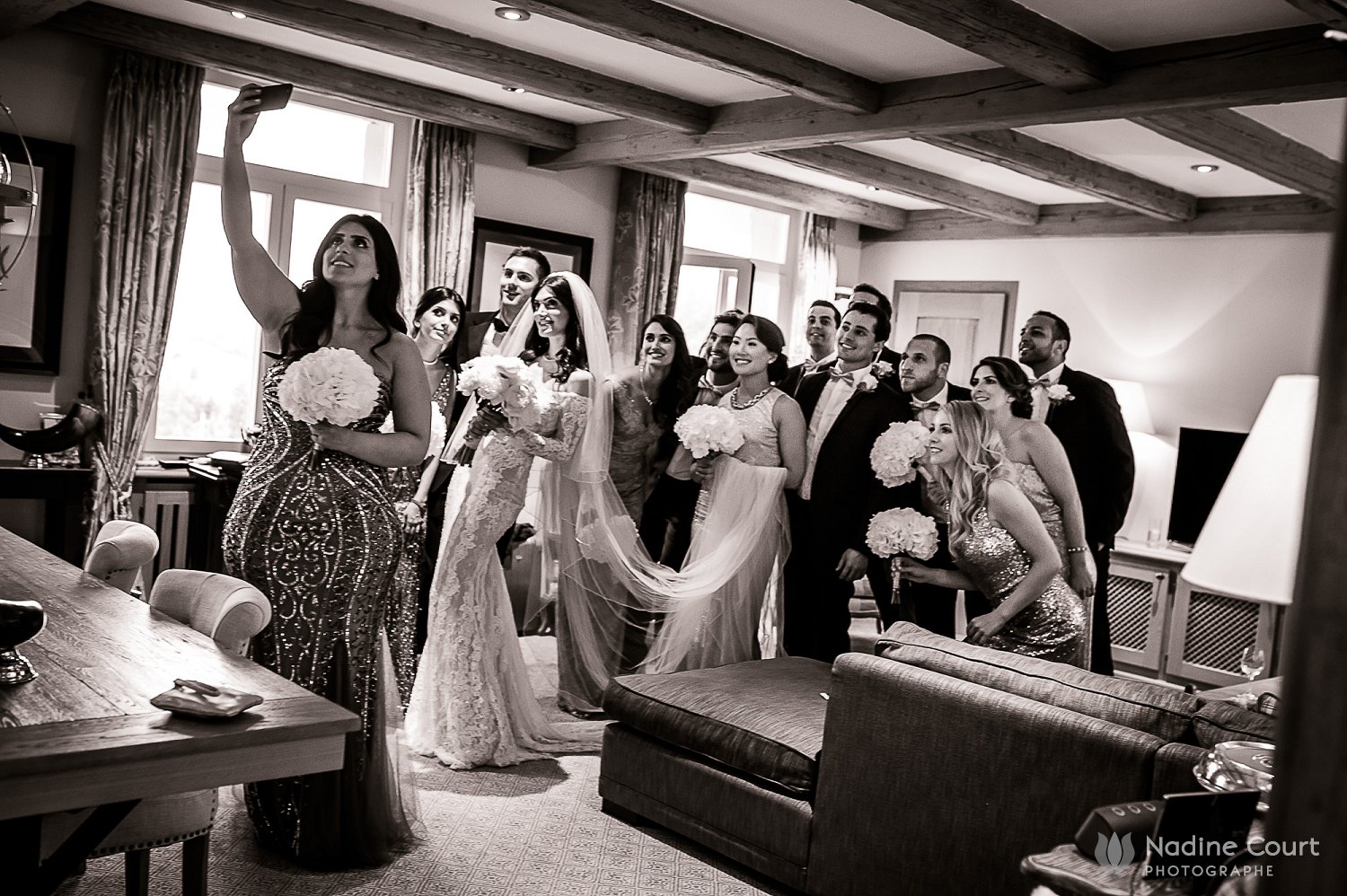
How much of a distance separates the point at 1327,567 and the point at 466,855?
2.90 metres

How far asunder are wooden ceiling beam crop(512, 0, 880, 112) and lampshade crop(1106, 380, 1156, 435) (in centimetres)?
325

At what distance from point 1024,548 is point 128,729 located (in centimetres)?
267

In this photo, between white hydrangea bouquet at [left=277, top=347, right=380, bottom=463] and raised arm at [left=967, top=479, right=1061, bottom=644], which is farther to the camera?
raised arm at [left=967, top=479, right=1061, bottom=644]

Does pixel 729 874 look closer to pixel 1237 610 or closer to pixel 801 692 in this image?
pixel 801 692

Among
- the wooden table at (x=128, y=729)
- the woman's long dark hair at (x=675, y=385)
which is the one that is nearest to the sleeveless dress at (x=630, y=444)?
the woman's long dark hair at (x=675, y=385)

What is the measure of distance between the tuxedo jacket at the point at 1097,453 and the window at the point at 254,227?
148 inches

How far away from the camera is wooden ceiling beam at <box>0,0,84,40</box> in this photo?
14.2 ft

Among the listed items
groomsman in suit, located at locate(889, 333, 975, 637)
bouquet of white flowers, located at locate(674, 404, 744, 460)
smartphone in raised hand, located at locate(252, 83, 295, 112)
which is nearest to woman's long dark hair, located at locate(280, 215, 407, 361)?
smartphone in raised hand, located at locate(252, 83, 295, 112)

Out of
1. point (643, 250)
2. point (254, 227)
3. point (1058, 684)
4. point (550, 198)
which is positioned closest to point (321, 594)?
point (1058, 684)

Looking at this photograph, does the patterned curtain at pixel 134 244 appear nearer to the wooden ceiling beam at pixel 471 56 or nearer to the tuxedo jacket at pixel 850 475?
the wooden ceiling beam at pixel 471 56

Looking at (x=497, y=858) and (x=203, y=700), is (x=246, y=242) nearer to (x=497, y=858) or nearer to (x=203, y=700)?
(x=203, y=700)

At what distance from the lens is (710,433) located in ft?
14.6

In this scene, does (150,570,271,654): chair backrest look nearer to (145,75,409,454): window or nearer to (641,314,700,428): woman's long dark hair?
(641,314,700,428): woman's long dark hair

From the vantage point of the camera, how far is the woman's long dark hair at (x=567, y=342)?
4.34 meters
